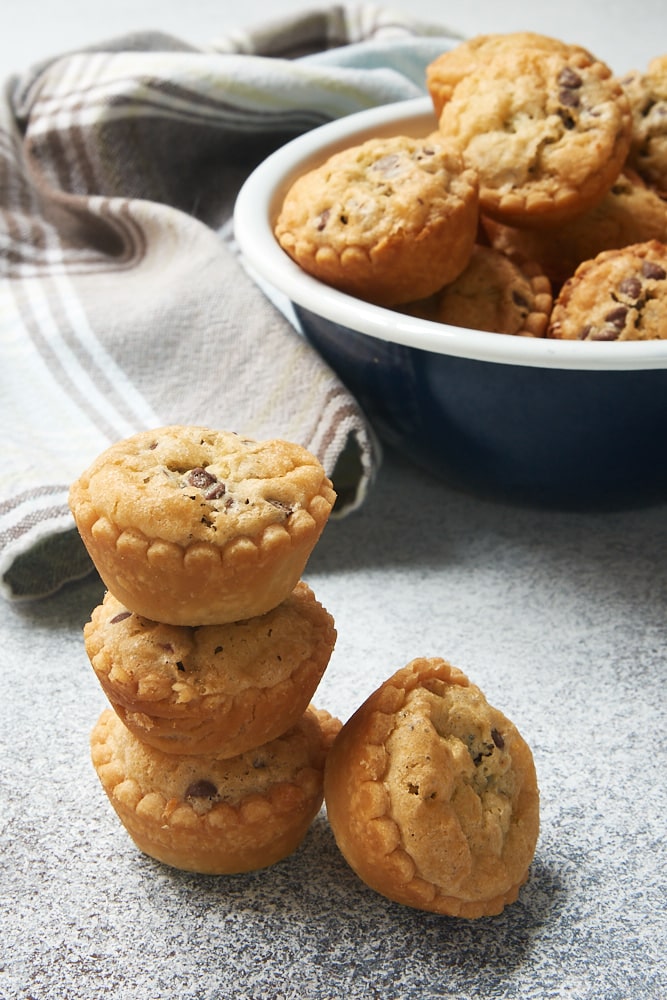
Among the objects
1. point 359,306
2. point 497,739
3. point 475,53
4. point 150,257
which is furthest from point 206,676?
point 150,257

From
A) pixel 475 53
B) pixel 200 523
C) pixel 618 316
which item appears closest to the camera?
pixel 200 523

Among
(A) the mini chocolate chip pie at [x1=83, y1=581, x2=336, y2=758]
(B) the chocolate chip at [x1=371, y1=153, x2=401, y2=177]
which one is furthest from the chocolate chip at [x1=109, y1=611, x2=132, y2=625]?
(B) the chocolate chip at [x1=371, y1=153, x2=401, y2=177]

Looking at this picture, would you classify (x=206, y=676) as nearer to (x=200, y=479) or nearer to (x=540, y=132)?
(x=200, y=479)

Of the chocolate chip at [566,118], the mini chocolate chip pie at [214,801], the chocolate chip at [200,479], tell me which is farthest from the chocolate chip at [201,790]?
the chocolate chip at [566,118]

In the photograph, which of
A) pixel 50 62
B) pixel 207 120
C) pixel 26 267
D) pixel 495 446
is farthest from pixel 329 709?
pixel 50 62

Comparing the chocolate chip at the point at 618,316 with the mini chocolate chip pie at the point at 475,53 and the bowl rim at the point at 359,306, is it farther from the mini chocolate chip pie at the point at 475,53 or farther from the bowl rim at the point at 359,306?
the mini chocolate chip pie at the point at 475,53
